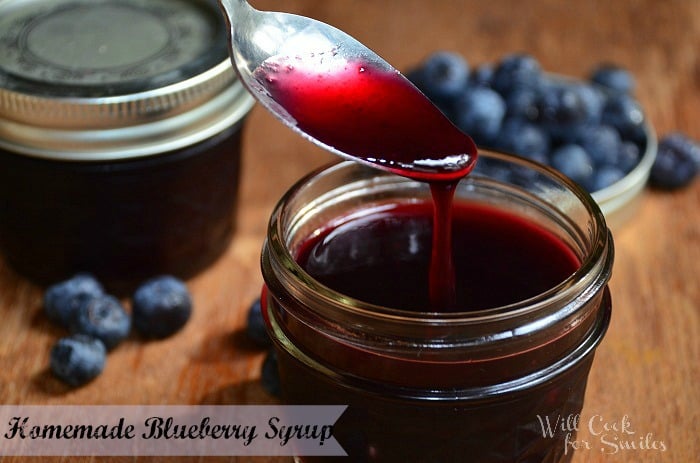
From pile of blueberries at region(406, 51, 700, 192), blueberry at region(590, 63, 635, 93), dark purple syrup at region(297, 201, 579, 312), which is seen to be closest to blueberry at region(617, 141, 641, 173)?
pile of blueberries at region(406, 51, 700, 192)

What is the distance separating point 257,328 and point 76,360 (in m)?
0.26

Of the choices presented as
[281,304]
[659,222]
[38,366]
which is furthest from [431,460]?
[659,222]

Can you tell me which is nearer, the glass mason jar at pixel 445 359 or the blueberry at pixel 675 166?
the glass mason jar at pixel 445 359

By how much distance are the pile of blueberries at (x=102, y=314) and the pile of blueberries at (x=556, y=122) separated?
2.15ft

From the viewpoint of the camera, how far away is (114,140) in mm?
1429

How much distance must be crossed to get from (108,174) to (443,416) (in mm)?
713

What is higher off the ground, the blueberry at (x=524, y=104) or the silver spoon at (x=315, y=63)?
the silver spoon at (x=315, y=63)

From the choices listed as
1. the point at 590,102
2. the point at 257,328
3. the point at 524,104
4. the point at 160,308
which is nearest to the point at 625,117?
the point at 590,102

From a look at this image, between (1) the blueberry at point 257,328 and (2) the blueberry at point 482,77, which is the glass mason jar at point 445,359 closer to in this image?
(1) the blueberry at point 257,328

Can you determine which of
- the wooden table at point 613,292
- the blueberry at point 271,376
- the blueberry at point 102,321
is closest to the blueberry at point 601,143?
the wooden table at point 613,292

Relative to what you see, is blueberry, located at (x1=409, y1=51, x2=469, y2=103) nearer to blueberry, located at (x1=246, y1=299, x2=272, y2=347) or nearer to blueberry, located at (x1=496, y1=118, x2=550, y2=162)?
blueberry, located at (x1=496, y1=118, x2=550, y2=162)

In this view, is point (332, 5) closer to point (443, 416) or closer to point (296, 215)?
point (296, 215)

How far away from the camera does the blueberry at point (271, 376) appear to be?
1.34 meters

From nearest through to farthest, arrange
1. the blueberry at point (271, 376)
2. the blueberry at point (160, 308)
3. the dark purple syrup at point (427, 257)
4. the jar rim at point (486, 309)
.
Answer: the jar rim at point (486, 309)
the dark purple syrup at point (427, 257)
the blueberry at point (271, 376)
the blueberry at point (160, 308)
